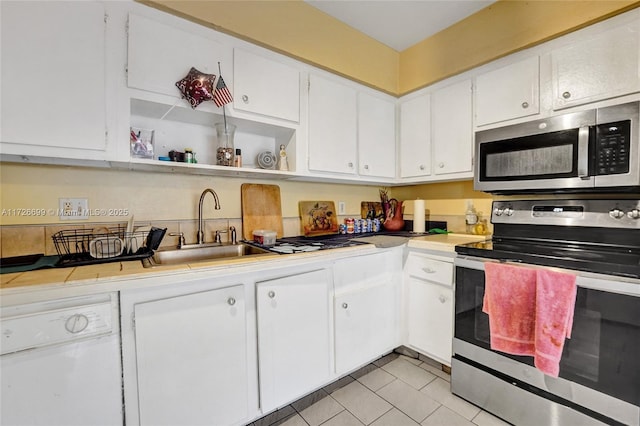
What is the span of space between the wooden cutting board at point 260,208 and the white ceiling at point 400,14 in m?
1.31

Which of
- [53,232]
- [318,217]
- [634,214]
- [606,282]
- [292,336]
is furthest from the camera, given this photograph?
[318,217]

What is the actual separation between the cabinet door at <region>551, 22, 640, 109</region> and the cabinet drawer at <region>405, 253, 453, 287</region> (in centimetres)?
114

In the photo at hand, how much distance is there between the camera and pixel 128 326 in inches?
42.4

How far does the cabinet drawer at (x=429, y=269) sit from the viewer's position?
5.83 feet

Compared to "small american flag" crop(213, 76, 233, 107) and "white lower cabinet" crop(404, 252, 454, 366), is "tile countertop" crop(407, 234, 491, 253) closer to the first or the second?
"white lower cabinet" crop(404, 252, 454, 366)

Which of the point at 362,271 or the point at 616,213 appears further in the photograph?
the point at 362,271

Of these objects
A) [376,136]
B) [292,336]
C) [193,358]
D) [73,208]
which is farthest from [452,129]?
[73,208]

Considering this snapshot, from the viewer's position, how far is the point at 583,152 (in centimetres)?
141

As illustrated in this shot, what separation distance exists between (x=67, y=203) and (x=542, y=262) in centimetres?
237

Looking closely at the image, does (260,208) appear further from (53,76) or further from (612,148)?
(612,148)

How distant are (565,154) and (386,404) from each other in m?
1.71

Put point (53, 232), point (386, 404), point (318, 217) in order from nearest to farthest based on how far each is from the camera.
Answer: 1. point (53, 232)
2. point (386, 404)
3. point (318, 217)

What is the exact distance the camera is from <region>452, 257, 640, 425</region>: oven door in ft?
3.63

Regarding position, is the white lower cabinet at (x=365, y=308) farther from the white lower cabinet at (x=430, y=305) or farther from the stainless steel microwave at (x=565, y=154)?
the stainless steel microwave at (x=565, y=154)
